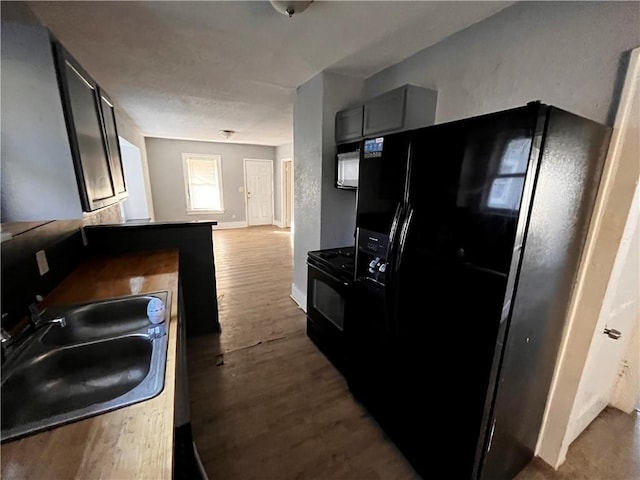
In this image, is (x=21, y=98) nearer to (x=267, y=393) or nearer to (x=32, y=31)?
(x=32, y=31)

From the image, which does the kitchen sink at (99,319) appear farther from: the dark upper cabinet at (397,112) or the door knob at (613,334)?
the door knob at (613,334)

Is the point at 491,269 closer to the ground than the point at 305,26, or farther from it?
closer to the ground

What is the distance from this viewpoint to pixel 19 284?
115cm

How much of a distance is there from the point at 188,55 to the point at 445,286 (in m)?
2.50

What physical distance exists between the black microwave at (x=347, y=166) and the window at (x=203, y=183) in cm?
574

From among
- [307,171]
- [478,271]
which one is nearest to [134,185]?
[307,171]

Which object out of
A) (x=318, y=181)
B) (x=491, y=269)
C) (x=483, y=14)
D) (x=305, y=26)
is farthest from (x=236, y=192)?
(x=491, y=269)

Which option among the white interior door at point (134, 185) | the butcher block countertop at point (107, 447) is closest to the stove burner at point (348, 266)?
the butcher block countertop at point (107, 447)

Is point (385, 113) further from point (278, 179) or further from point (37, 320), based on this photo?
point (278, 179)

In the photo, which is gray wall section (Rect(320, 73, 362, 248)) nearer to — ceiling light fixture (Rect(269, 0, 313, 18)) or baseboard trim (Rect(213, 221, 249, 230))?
ceiling light fixture (Rect(269, 0, 313, 18))

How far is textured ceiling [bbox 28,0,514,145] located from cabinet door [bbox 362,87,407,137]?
37 centimetres

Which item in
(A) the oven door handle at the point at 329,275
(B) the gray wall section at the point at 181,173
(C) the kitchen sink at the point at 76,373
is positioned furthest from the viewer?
(B) the gray wall section at the point at 181,173

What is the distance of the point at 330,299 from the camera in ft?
7.18

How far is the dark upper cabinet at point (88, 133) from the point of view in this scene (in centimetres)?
136
